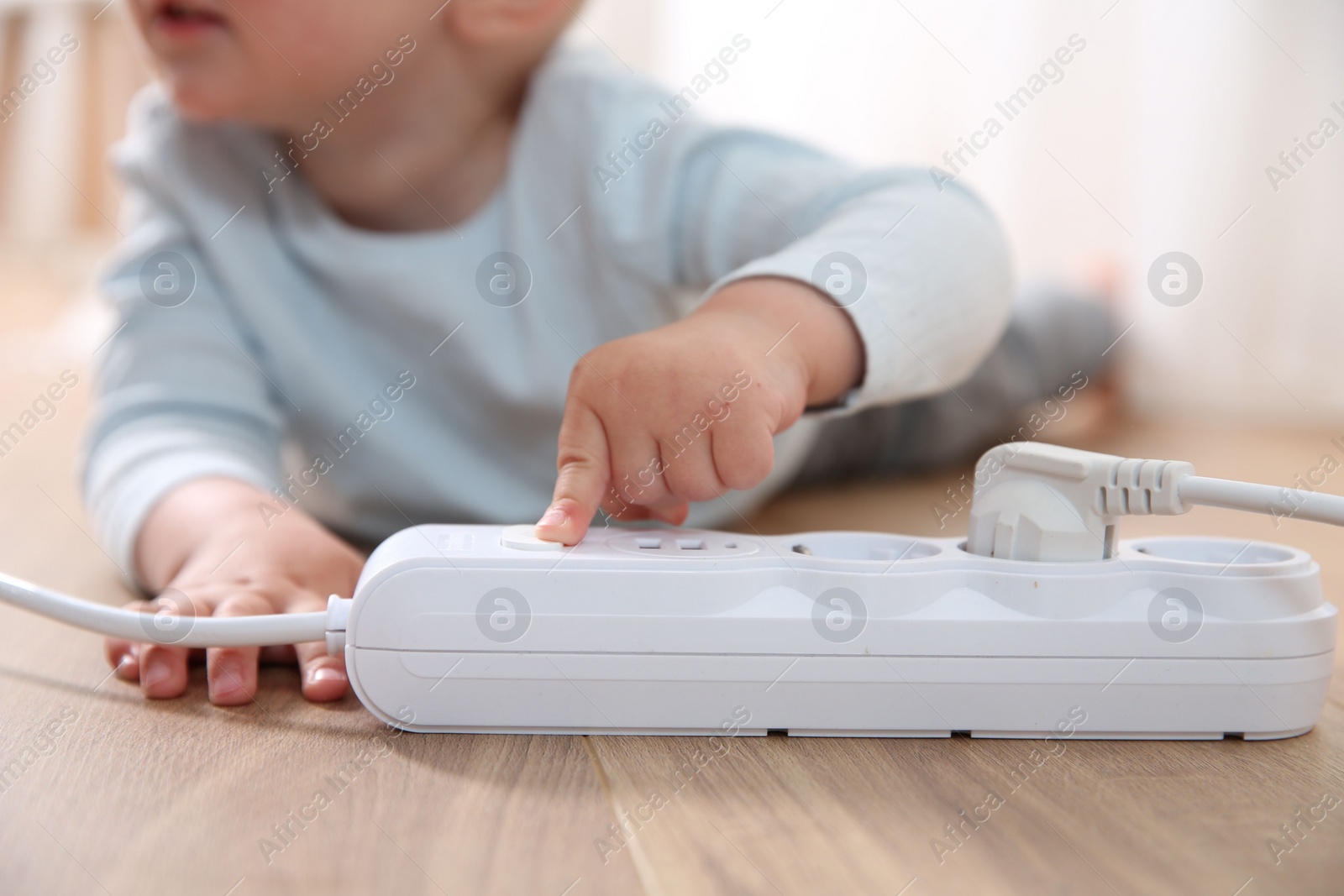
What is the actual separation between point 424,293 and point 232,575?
28 cm

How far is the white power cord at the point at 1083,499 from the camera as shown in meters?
0.39

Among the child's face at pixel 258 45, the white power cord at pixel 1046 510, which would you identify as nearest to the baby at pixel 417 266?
the child's face at pixel 258 45

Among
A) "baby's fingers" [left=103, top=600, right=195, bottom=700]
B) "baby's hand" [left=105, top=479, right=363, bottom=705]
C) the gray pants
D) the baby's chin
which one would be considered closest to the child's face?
the baby's chin

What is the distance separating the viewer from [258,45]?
25.5 inches

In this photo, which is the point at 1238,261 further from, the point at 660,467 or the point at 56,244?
the point at 56,244

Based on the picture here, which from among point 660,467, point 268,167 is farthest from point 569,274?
point 660,467

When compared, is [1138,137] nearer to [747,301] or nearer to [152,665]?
[747,301]

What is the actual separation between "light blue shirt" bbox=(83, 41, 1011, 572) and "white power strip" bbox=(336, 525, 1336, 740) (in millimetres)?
308

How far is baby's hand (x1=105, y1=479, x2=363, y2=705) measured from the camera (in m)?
0.43

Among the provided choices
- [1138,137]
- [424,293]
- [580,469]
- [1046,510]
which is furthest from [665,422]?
[1138,137]

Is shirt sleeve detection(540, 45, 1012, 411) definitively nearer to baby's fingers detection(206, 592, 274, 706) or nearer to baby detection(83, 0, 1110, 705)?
baby detection(83, 0, 1110, 705)

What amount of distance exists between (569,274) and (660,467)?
360 millimetres

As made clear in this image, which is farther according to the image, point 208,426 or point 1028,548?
point 208,426

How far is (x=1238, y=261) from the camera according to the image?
1084 mm
